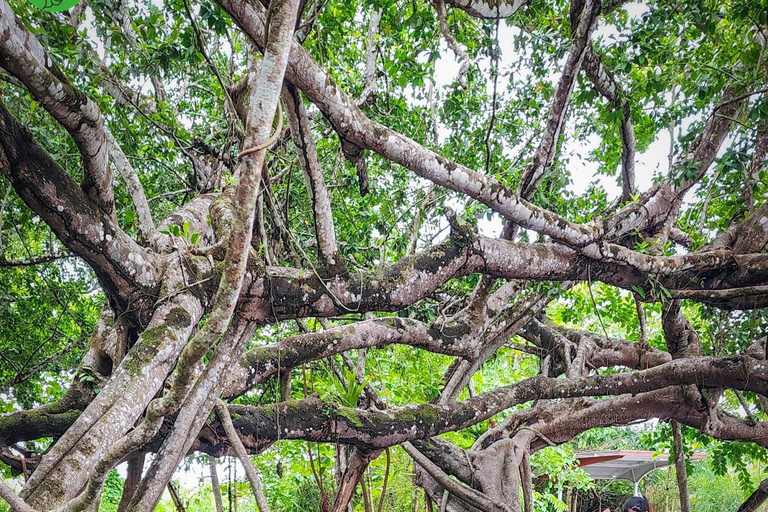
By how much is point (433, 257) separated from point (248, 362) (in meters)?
1.23

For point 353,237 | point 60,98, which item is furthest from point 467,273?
point 60,98

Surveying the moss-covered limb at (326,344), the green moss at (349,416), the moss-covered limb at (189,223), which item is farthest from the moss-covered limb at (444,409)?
the moss-covered limb at (189,223)

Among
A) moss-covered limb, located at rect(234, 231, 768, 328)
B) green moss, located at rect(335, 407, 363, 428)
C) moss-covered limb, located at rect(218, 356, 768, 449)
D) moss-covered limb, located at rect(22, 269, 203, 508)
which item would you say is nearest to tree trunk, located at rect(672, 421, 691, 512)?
moss-covered limb, located at rect(218, 356, 768, 449)

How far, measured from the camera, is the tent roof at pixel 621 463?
889cm

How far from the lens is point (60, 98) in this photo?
2.26 meters

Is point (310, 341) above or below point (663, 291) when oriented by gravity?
below

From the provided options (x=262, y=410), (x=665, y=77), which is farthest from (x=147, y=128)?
(x=665, y=77)

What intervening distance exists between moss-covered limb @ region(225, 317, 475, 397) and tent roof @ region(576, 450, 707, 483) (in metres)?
6.48

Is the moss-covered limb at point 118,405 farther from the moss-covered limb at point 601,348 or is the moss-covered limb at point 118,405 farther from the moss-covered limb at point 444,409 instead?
the moss-covered limb at point 601,348

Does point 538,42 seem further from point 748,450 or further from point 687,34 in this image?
point 748,450

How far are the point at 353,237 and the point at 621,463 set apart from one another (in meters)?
7.35

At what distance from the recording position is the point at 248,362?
3.12 metres

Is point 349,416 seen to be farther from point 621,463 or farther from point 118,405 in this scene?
point 621,463

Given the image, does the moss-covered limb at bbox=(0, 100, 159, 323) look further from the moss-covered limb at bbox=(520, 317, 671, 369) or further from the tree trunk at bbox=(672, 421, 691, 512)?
the tree trunk at bbox=(672, 421, 691, 512)
